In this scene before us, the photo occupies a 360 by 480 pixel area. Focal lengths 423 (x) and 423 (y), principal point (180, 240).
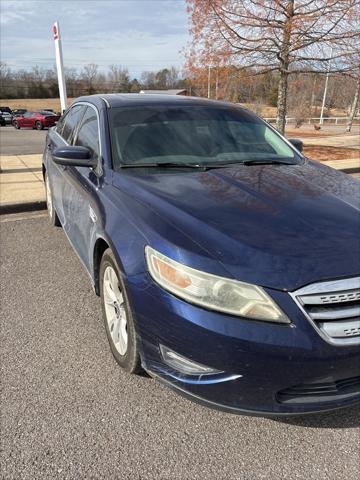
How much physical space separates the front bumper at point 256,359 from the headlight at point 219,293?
3cm

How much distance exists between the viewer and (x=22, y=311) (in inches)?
133

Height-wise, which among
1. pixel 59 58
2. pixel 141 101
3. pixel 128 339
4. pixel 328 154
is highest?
pixel 59 58

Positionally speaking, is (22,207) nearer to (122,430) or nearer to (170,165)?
(170,165)

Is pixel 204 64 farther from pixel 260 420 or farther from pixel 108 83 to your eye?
pixel 108 83

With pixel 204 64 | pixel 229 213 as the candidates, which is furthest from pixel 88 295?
pixel 204 64

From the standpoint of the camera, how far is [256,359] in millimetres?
1810

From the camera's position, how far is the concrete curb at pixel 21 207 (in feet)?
19.9

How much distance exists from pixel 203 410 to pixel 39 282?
2.17m

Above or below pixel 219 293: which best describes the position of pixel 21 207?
below

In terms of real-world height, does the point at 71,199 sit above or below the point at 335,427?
above

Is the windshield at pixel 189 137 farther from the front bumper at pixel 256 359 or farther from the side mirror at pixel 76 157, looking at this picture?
the front bumper at pixel 256 359

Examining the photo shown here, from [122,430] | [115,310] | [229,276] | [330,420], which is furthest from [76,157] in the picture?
[330,420]

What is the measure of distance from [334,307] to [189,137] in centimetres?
189

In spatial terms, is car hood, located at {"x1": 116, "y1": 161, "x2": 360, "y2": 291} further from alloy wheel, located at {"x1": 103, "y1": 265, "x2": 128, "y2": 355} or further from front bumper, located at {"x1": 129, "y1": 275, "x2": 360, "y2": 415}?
alloy wheel, located at {"x1": 103, "y1": 265, "x2": 128, "y2": 355}
